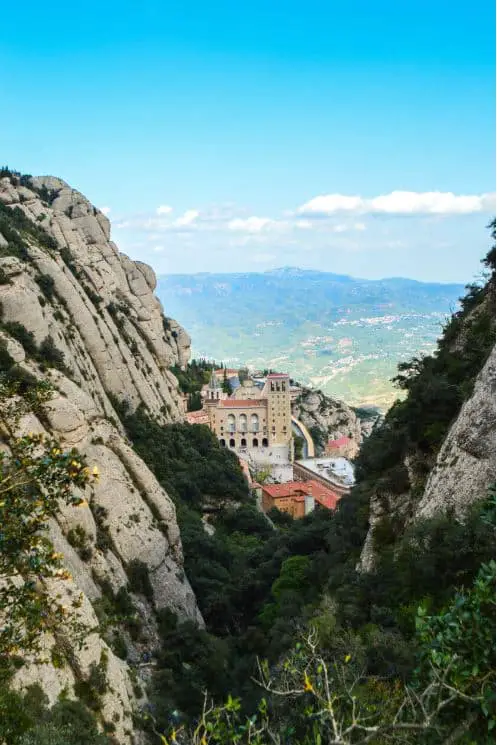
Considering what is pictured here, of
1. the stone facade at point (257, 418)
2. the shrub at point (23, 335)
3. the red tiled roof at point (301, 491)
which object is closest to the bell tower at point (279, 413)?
the stone facade at point (257, 418)

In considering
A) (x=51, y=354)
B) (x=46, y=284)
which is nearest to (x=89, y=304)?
(x=46, y=284)

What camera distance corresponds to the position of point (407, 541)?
846 inches

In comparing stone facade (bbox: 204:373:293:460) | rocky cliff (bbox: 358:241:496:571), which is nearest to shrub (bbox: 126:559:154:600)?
rocky cliff (bbox: 358:241:496:571)

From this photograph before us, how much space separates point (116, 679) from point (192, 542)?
19.7 metres

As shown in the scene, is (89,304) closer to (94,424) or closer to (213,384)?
(94,424)

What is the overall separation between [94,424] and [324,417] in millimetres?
86243

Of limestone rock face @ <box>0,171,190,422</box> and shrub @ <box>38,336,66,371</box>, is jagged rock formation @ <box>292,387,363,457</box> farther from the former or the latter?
shrub @ <box>38,336,66,371</box>

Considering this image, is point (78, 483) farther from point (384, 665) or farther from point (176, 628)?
point (176, 628)

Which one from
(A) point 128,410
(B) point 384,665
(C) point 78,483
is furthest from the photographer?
(A) point 128,410

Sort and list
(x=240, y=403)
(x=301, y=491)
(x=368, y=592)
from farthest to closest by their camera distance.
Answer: (x=240, y=403)
(x=301, y=491)
(x=368, y=592)

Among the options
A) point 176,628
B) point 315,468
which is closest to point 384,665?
point 176,628

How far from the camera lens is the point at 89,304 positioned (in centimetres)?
5238

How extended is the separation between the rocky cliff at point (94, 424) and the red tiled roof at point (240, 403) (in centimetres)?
3440

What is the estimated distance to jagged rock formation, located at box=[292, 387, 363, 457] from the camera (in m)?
114
